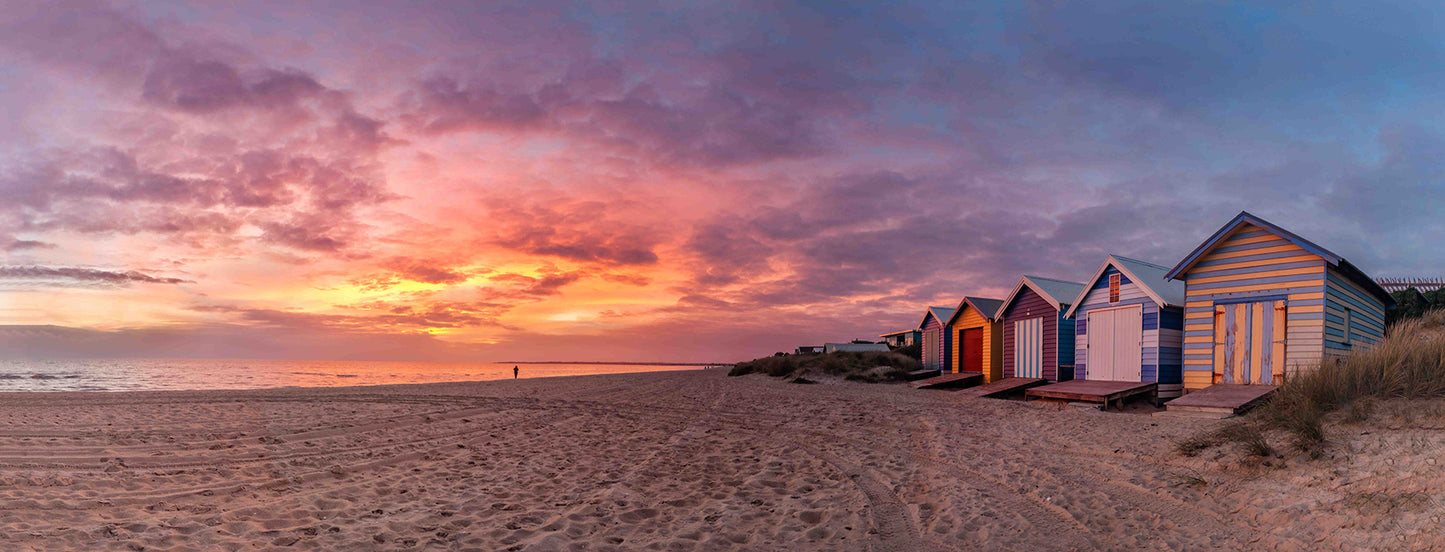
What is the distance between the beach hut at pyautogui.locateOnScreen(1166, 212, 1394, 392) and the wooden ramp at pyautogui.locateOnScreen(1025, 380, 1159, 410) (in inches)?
39.2

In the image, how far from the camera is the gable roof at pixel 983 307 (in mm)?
27889

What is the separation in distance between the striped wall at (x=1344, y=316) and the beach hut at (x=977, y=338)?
36.1 ft

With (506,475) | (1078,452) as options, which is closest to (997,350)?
(1078,452)

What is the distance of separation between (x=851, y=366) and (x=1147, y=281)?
15897 mm

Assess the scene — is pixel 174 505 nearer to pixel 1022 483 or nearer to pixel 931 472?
pixel 931 472

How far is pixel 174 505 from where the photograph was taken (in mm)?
7258

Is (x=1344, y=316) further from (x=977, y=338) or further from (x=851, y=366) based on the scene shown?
(x=851, y=366)

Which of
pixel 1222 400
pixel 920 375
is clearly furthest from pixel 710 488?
pixel 920 375

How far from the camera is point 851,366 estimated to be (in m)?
33.8

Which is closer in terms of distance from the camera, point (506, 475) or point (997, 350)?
point (506, 475)

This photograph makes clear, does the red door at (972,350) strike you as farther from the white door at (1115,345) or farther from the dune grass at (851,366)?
the white door at (1115,345)

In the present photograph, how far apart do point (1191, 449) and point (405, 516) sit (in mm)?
9556

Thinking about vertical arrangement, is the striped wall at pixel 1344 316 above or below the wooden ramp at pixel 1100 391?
above

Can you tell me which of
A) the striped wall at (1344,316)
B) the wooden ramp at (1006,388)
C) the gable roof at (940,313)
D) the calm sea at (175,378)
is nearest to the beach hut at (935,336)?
the gable roof at (940,313)
